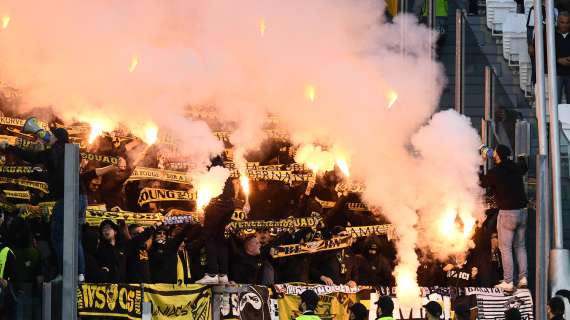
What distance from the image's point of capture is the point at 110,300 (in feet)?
52.3

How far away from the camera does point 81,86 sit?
19891 mm

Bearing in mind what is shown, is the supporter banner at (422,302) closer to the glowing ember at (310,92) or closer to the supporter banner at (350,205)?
the supporter banner at (350,205)

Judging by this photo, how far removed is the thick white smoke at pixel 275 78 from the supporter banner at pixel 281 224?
957mm

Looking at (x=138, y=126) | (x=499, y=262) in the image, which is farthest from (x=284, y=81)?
(x=499, y=262)

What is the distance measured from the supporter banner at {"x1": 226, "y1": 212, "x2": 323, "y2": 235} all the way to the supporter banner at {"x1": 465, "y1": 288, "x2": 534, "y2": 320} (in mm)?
2043

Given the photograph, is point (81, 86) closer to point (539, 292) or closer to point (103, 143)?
point (103, 143)

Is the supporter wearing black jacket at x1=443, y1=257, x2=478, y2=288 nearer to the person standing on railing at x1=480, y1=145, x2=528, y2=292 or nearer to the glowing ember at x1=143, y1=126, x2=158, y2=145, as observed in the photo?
the person standing on railing at x1=480, y1=145, x2=528, y2=292

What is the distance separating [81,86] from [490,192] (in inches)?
205

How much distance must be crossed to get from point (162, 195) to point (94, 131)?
44.3 inches

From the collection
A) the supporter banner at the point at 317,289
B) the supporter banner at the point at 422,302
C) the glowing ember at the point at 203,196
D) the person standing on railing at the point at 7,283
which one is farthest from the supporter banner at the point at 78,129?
the supporter banner at the point at 422,302

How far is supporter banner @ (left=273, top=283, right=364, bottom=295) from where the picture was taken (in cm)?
1695

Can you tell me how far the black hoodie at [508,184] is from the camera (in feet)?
59.6

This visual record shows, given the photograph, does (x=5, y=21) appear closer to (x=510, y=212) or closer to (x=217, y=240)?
(x=217, y=240)

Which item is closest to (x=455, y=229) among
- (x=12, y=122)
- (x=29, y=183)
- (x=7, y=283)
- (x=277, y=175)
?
(x=277, y=175)
